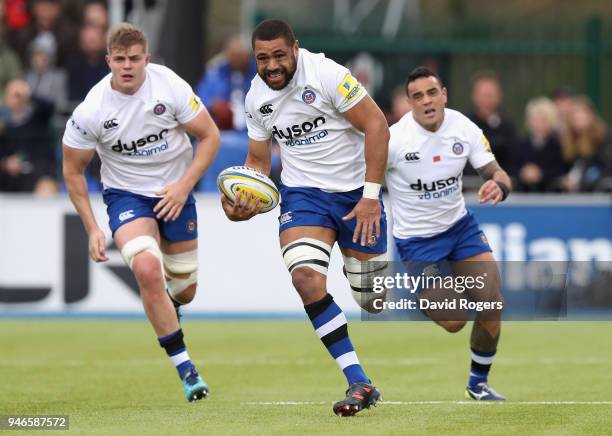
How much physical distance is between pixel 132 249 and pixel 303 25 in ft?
37.7

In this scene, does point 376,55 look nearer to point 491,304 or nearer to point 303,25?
point 303,25

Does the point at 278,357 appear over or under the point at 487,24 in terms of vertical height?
under

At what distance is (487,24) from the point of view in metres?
20.8

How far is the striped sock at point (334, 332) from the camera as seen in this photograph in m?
9.09

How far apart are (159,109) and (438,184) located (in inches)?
86.3

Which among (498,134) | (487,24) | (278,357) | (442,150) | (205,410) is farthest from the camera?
(487,24)

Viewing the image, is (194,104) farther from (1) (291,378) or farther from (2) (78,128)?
(1) (291,378)

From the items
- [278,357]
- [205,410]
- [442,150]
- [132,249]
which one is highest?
[442,150]

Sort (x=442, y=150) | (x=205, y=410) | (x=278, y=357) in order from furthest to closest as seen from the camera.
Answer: (x=278, y=357) → (x=442, y=150) → (x=205, y=410)

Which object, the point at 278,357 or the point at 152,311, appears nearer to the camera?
the point at 152,311

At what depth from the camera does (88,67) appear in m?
18.9

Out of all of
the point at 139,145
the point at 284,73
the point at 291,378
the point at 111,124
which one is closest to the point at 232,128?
the point at 291,378

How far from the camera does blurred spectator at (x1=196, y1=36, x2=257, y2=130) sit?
18219mm

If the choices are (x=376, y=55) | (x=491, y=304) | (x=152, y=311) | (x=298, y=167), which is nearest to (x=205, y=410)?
(x=152, y=311)
